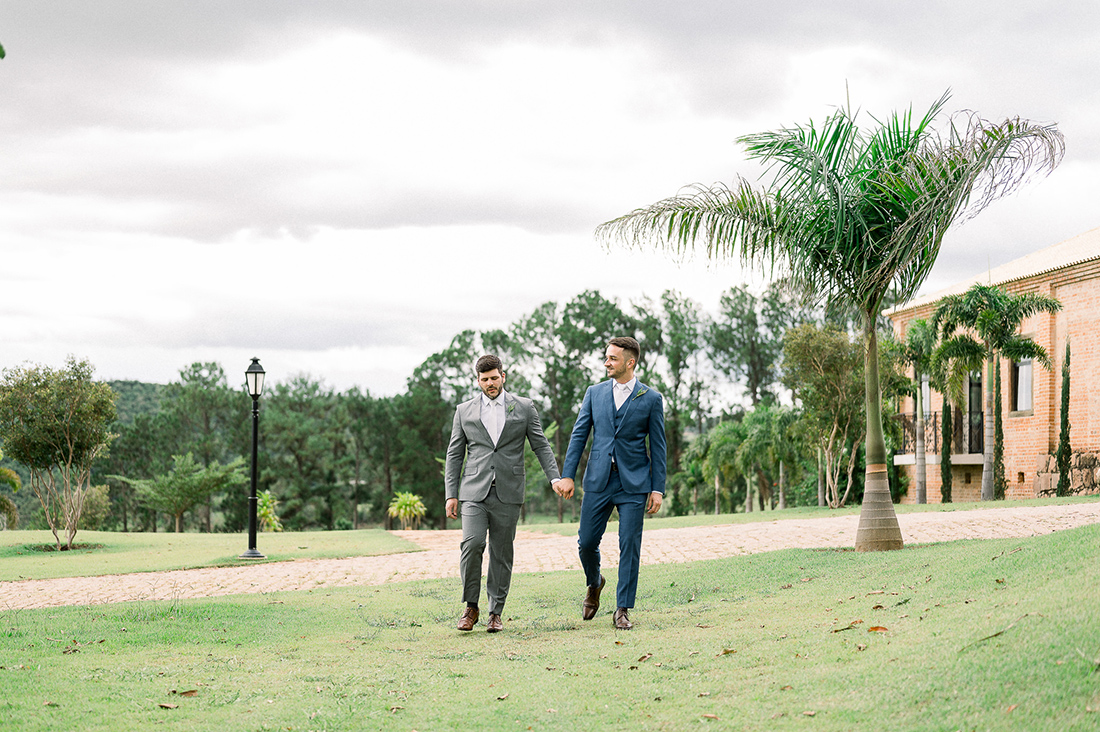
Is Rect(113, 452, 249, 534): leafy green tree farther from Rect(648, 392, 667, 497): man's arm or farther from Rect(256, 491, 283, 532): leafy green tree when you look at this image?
Rect(648, 392, 667, 497): man's arm

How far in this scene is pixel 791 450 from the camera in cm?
3291

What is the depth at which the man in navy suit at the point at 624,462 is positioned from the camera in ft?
→ 22.4

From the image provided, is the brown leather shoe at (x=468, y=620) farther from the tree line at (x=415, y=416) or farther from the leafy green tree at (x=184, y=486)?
the tree line at (x=415, y=416)

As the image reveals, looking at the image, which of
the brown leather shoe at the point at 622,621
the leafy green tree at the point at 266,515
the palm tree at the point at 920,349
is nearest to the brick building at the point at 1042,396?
the palm tree at the point at 920,349

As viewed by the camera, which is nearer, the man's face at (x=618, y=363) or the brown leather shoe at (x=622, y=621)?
the brown leather shoe at (x=622, y=621)

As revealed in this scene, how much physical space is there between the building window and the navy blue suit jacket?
897 inches

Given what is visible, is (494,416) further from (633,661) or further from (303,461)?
(303,461)

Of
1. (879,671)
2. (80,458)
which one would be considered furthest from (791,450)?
(879,671)

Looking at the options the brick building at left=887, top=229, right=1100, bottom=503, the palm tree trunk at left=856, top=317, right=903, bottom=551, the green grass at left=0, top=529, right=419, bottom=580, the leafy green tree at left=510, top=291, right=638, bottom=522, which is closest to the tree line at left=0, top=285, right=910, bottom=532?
the leafy green tree at left=510, top=291, right=638, bottom=522

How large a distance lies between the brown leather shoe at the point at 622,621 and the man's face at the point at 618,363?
167cm

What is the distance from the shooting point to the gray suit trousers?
6.84m

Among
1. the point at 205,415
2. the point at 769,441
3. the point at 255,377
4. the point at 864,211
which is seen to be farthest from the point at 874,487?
the point at 205,415

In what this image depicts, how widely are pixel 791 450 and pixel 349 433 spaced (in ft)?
94.3

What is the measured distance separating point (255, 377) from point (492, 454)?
1111 cm
